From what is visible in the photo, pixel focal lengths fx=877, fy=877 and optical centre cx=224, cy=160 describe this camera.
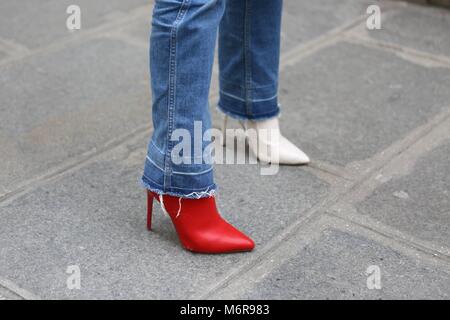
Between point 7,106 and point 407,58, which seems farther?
point 407,58

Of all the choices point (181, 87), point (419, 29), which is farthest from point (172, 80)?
point (419, 29)

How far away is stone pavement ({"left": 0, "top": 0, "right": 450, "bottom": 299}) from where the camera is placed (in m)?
2.30

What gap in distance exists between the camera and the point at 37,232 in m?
2.47

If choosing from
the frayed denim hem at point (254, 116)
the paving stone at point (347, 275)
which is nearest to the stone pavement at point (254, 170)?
the paving stone at point (347, 275)

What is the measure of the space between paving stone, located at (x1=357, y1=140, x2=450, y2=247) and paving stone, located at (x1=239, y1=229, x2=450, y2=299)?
150mm

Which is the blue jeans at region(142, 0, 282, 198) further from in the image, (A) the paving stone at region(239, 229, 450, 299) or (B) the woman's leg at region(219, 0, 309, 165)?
(B) the woman's leg at region(219, 0, 309, 165)

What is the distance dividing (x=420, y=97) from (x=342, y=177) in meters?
0.72

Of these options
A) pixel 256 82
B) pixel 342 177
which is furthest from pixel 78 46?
pixel 342 177

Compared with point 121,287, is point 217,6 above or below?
above

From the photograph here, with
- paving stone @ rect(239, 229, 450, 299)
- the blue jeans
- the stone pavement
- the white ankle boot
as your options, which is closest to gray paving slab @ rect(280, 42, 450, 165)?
the stone pavement

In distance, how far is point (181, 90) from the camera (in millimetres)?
2213
